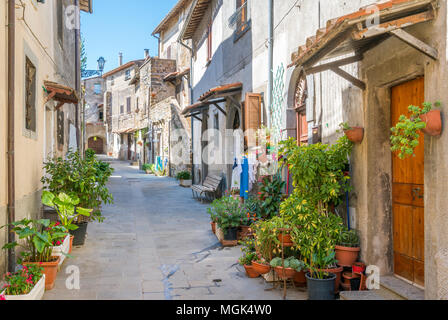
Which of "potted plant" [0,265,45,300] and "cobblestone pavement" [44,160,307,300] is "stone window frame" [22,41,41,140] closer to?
"cobblestone pavement" [44,160,307,300]

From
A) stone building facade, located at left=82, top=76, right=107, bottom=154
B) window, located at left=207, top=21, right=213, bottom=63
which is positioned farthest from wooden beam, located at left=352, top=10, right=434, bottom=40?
stone building facade, located at left=82, top=76, right=107, bottom=154

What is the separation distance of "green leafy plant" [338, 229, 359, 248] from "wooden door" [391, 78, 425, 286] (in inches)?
17.5

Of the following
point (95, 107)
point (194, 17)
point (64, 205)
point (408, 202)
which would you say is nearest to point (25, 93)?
point (64, 205)

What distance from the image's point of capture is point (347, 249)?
15.9 ft

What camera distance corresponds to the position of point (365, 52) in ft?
15.9

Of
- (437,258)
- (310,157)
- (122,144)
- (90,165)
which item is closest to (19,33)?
(90,165)

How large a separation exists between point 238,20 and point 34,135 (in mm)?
6402

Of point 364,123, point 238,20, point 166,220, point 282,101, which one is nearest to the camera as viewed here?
point 364,123

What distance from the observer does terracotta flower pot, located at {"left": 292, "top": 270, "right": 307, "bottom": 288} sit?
4960mm

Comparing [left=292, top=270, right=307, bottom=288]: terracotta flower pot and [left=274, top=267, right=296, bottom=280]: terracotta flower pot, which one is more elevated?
[left=274, top=267, right=296, bottom=280]: terracotta flower pot

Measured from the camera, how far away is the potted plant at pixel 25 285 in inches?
153

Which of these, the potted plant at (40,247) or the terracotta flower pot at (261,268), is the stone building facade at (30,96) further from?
the terracotta flower pot at (261,268)

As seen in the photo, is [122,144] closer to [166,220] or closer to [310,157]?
[166,220]

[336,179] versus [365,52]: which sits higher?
[365,52]
